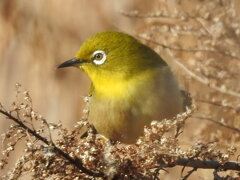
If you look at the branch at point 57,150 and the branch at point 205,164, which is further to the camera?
the branch at point 205,164

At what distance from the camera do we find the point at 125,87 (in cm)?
363

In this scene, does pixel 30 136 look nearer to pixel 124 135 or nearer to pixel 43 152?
pixel 43 152

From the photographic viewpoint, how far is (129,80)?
12.2ft

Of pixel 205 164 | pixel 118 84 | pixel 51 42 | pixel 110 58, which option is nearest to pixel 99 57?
pixel 110 58

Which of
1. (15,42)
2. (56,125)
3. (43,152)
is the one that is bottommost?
(43,152)

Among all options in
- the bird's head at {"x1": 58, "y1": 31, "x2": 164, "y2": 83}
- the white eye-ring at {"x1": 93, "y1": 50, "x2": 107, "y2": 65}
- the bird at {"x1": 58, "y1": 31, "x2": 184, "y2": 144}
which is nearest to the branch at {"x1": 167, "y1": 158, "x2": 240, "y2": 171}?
the bird at {"x1": 58, "y1": 31, "x2": 184, "y2": 144}

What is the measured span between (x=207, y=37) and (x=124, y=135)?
1.45 meters

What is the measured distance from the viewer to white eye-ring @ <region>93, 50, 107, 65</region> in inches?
149

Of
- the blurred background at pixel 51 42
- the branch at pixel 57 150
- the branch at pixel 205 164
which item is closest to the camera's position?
the branch at pixel 57 150

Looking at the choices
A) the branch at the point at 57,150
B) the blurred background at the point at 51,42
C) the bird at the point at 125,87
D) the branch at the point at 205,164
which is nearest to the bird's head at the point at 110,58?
the bird at the point at 125,87


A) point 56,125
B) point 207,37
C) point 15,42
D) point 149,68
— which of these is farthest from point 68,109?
point 56,125

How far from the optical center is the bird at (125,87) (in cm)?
350

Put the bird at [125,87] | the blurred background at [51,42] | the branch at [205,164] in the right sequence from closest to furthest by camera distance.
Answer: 1. the branch at [205,164]
2. the bird at [125,87]
3. the blurred background at [51,42]

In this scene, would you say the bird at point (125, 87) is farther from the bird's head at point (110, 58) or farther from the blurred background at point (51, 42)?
the blurred background at point (51, 42)
